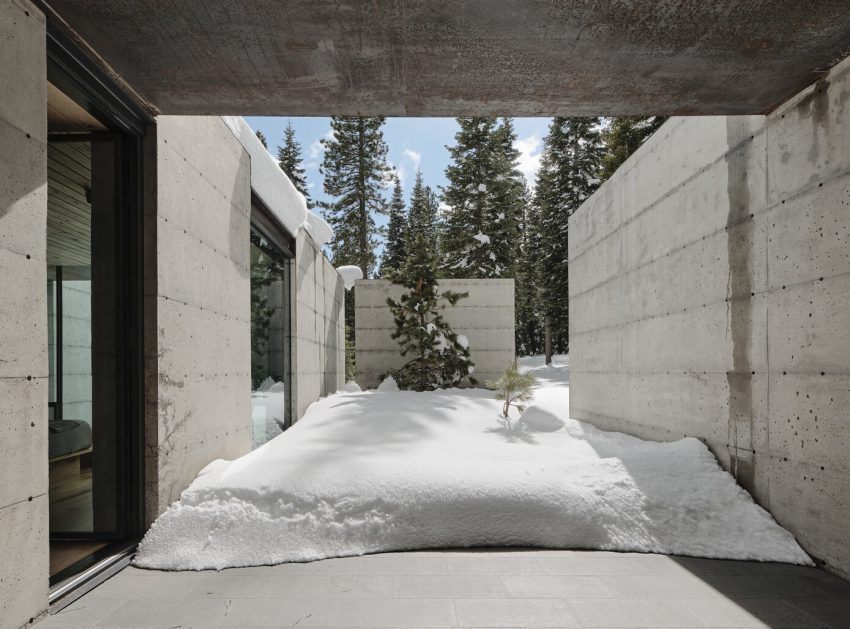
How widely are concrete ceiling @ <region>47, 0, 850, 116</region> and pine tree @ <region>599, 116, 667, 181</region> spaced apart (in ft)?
44.4

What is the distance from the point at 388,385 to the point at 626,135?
40.2 feet

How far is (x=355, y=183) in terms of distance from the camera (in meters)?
23.8

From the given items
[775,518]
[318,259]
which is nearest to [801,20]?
[775,518]

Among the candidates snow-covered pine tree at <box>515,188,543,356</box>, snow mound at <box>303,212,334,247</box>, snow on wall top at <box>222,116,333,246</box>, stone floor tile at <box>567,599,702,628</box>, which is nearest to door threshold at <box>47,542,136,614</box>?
stone floor tile at <box>567,599,702,628</box>

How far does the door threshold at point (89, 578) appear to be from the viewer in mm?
2441

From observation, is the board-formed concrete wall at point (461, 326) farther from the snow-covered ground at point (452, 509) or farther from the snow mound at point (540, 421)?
the snow-covered ground at point (452, 509)

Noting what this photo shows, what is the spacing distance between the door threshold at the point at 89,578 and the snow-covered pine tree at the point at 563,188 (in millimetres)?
18348

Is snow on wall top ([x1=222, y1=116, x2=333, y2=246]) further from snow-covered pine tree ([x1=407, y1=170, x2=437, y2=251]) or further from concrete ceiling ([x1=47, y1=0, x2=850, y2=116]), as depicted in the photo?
snow-covered pine tree ([x1=407, y1=170, x2=437, y2=251])

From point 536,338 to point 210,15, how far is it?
29864 millimetres

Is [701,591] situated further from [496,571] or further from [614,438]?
[614,438]

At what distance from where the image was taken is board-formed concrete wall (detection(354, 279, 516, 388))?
12.0 m

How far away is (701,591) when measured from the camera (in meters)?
2.64

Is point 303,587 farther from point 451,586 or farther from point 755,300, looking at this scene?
point 755,300

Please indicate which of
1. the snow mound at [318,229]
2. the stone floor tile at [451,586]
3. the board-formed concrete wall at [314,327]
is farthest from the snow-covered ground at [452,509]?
the snow mound at [318,229]
